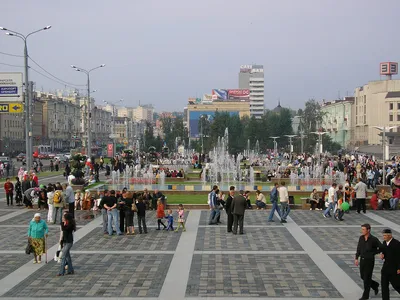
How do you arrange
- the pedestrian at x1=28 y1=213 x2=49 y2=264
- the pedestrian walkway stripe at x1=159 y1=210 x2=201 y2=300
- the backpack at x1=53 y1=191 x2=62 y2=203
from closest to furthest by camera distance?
1. the pedestrian walkway stripe at x1=159 y1=210 x2=201 y2=300
2. the pedestrian at x1=28 y1=213 x2=49 y2=264
3. the backpack at x1=53 y1=191 x2=62 y2=203

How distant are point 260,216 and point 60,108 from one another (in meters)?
125

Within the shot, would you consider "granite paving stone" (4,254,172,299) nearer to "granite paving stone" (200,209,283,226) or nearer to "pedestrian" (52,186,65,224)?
"pedestrian" (52,186,65,224)

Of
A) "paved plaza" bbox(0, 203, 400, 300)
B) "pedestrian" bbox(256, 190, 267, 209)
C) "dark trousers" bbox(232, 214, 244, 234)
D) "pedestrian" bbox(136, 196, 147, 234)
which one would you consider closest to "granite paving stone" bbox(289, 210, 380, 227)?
"paved plaza" bbox(0, 203, 400, 300)

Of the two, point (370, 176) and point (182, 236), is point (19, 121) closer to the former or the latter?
point (370, 176)

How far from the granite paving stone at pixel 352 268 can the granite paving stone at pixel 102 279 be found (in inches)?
148

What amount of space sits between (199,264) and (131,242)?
3228 millimetres

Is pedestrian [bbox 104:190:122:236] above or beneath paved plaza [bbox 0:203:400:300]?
above

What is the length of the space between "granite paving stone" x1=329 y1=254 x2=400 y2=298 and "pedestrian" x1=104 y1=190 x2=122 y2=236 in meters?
6.11

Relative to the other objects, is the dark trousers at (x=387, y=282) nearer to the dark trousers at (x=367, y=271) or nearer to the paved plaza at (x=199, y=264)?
the dark trousers at (x=367, y=271)

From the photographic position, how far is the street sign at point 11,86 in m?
30.8

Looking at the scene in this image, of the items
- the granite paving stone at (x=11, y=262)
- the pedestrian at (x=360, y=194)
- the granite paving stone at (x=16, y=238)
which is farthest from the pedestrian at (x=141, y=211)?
the pedestrian at (x=360, y=194)

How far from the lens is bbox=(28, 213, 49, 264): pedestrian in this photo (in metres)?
12.6

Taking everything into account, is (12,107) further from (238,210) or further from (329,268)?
(329,268)

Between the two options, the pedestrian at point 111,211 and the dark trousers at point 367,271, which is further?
the pedestrian at point 111,211
